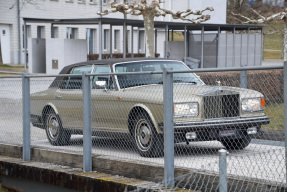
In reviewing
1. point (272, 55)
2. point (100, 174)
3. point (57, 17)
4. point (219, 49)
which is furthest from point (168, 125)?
point (272, 55)

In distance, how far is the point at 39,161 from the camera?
9172 mm

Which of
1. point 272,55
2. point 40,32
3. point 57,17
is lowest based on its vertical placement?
point 272,55

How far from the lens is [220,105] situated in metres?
6.96

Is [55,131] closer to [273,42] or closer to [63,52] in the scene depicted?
[63,52]

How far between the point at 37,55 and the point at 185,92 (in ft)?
95.3

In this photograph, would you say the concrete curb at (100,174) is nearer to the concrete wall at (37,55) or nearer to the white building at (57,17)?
the concrete wall at (37,55)

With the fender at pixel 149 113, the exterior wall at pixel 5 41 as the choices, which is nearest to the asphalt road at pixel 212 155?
the fender at pixel 149 113

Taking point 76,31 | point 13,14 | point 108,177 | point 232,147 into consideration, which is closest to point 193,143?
point 232,147

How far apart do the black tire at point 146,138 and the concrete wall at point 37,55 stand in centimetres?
2827

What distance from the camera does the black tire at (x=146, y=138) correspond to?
6.89 m

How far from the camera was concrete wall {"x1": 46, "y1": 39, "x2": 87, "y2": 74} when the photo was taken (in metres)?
33.6

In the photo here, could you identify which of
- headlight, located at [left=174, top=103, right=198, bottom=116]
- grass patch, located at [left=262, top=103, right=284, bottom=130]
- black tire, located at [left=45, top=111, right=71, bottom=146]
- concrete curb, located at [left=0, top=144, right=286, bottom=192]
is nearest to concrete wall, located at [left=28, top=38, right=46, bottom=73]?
concrete curb, located at [left=0, top=144, right=286, bottom=192]

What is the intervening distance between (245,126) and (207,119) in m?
0.55

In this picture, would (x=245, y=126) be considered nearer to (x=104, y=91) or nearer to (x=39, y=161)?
(x=104, y=91)
